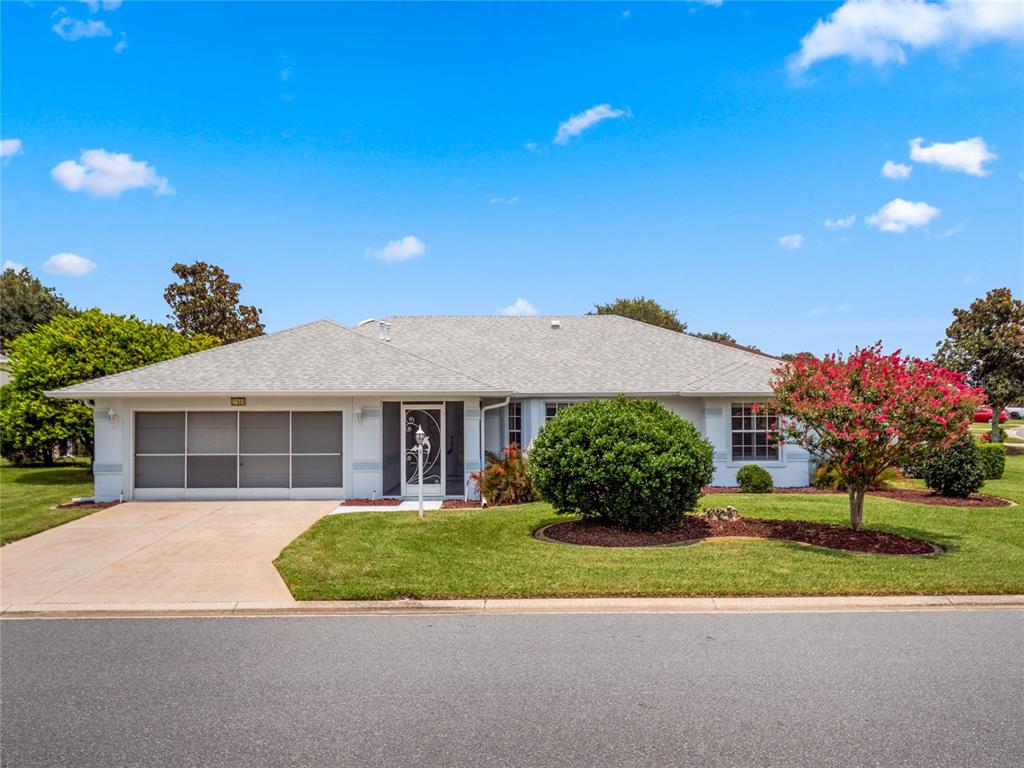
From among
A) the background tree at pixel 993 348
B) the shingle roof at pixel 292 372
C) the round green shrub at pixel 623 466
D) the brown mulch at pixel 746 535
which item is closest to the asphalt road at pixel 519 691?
the brown mulch at pixel 746 535

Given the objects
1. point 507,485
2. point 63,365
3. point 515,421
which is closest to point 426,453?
point 507,485

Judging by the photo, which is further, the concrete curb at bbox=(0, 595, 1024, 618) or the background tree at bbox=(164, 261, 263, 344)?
the background tree at bbox=(164, 261, 263, 344)

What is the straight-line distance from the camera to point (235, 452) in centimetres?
1822

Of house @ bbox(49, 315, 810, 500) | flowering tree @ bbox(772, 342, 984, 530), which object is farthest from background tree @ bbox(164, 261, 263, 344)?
flowering tree @ bbox(772, 342, 984, 530)

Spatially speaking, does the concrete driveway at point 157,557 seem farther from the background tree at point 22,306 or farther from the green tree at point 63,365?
the background tree at point 22,306

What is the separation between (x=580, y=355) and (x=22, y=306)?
45287mm

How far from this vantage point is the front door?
59.9 ft

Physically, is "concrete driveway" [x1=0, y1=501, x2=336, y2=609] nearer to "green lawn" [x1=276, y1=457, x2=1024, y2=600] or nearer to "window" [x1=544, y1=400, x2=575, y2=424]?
"green lawn" [x1=276, y1=457, x2=1024, y2=600]

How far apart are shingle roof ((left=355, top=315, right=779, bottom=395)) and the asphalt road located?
12492 mm

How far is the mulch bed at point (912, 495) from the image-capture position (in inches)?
662

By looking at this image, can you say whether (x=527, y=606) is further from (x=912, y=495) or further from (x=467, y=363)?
(x=467, y=363)

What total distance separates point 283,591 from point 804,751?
6.44 metres

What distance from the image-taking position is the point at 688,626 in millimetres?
7578

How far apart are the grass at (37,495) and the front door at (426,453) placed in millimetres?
7277
